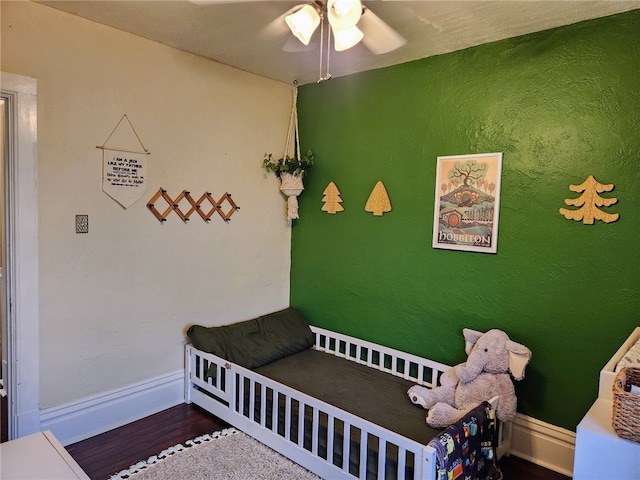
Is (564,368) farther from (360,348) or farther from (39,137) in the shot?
(39,137)

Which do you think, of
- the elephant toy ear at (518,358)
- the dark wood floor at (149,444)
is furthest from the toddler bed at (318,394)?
the elephant toy ear at (518,358)

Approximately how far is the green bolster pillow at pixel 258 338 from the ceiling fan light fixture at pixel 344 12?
2.03 metres

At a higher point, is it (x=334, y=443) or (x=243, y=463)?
(x=334, y=443)

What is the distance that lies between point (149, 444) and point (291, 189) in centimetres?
194

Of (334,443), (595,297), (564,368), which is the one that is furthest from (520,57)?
(334,443)

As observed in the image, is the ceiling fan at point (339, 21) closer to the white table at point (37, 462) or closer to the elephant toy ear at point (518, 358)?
the elephant toy ear at point (518, 358)

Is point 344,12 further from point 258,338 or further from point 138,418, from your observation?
point 138,418

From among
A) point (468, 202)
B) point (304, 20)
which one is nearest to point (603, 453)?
point (468, 202)

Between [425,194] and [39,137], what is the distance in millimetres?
2213

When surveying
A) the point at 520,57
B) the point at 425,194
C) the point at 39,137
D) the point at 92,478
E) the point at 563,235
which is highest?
the point at 520,57

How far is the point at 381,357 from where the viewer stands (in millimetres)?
2928

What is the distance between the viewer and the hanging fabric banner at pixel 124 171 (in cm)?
247

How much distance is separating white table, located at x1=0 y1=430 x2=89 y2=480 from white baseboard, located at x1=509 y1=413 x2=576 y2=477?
2174 millimetres

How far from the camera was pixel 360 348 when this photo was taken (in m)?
3.06
